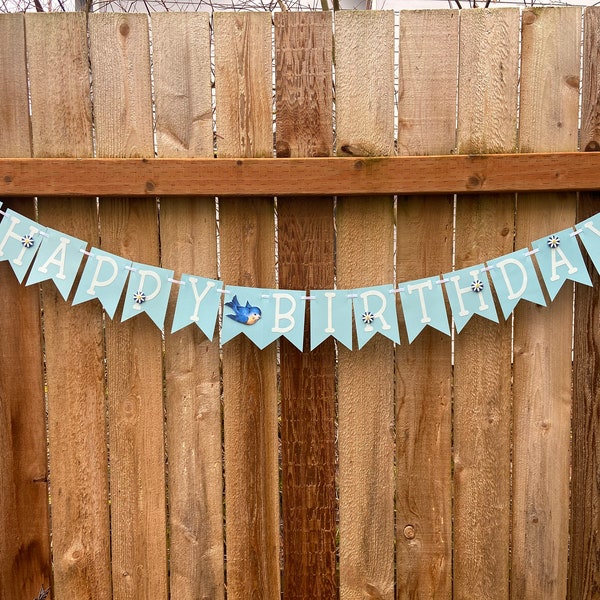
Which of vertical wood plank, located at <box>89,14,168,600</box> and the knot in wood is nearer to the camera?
vertical wood plank, located at <box>89,14,168,600</box>

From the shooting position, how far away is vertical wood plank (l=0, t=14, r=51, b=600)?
65.7 inches

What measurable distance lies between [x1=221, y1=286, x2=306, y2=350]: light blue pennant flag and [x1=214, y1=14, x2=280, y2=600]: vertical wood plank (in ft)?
0.22

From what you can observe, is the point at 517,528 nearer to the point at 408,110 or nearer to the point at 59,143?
the point at 408,110

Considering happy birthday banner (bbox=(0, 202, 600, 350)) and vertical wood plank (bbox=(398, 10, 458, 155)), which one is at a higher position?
vertical wood plank (bbox=(398, 10, 458, 155))

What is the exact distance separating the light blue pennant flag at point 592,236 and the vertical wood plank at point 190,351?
3.28 feet

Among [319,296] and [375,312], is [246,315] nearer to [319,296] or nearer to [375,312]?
[319,296]

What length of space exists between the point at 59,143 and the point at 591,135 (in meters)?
1.44

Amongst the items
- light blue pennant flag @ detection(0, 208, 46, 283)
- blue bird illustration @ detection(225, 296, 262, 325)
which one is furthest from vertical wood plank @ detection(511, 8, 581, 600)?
light blue pennant flag @ detection(0, 208, 46, 283)

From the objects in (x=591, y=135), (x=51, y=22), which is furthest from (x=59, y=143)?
(x=591, y=135)

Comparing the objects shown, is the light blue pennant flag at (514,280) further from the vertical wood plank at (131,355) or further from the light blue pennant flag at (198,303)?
the vertical wood plank at (131,355)

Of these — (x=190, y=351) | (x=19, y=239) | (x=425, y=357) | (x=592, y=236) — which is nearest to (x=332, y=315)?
(x=425, y=357)

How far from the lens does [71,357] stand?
1691mm

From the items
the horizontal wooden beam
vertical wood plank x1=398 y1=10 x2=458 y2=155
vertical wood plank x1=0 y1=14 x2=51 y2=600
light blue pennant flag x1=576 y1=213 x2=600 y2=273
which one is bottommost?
vertical wood plank x1=0 y1=14 x2=51 y2=600

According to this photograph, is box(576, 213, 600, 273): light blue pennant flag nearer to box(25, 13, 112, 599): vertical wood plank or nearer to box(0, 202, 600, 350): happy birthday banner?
box(0, 202, 600, 350): happy birthday banner
